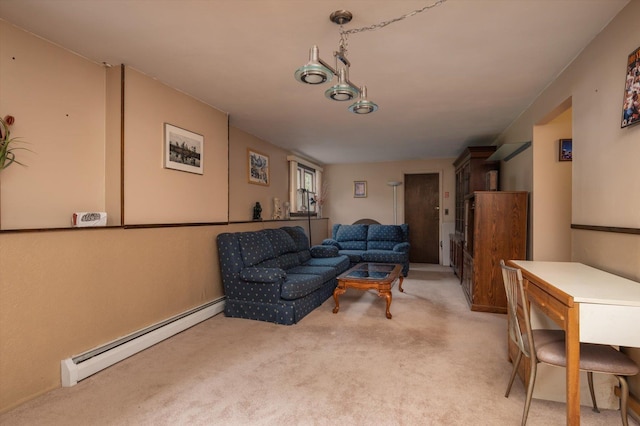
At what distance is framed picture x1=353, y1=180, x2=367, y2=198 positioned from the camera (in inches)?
301

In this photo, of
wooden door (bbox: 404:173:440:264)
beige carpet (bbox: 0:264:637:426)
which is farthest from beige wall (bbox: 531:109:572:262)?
wooden door (bbox: 404:173:440:264)

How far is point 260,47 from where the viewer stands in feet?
7.76

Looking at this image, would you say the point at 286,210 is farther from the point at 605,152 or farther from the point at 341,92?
the point at 605,152

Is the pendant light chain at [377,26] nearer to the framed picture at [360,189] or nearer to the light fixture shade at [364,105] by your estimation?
the light fixture shade at [364,105]

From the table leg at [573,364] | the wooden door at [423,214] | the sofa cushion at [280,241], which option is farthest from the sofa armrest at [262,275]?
the wooden door at [423,214]

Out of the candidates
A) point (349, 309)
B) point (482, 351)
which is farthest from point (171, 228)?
point (482, 351)

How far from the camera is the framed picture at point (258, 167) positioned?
4812 mm

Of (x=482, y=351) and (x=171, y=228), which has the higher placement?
(x=171, y=228)

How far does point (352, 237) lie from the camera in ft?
21.5

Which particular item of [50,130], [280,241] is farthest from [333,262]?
[50,130]

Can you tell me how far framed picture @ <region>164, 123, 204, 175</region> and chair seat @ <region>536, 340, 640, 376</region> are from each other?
317cm

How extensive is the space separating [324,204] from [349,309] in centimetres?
419

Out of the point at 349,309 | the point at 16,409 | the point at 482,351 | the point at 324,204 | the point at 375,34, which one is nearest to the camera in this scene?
the point at 16,409

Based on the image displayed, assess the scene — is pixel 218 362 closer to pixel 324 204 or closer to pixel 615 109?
pixel 615 109
